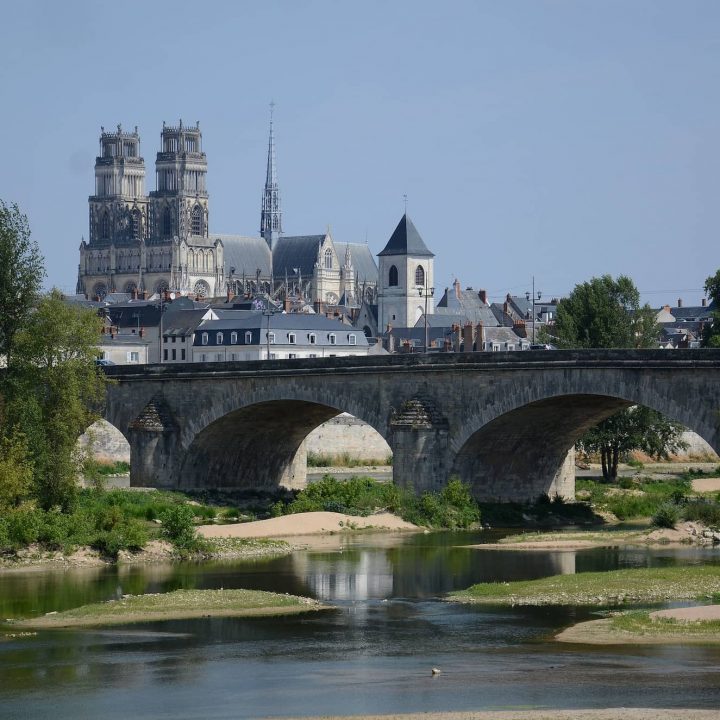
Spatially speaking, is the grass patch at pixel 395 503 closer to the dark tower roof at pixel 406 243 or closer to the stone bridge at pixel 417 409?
the stone bridge at pixel 417 409

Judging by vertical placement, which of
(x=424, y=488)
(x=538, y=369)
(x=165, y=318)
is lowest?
(x=424, y=488)

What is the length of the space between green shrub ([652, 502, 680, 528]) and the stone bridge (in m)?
3.07

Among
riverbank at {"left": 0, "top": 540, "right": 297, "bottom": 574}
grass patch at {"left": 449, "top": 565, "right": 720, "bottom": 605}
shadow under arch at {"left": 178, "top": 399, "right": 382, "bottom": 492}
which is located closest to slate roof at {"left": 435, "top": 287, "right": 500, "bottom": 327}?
shadow under arch at {"left": 178, "top": 399, "right": 382, "bottom": 492}

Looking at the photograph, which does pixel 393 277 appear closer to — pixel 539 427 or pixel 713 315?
pixel 713 315

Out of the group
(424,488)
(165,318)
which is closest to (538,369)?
(424,488)

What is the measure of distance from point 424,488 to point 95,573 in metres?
18.4

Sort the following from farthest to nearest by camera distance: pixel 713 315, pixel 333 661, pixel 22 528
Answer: pixel 713 315
pixel 22 528
pixel 333 661

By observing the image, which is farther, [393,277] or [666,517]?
[393,277]

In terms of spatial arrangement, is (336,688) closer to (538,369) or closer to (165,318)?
(538,369)

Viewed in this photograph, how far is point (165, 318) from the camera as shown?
14025 centimetres

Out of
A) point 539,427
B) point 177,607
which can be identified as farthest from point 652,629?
point 539,427

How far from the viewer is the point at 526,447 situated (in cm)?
6962

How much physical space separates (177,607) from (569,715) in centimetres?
1501

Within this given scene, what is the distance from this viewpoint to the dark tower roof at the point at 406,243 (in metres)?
190
